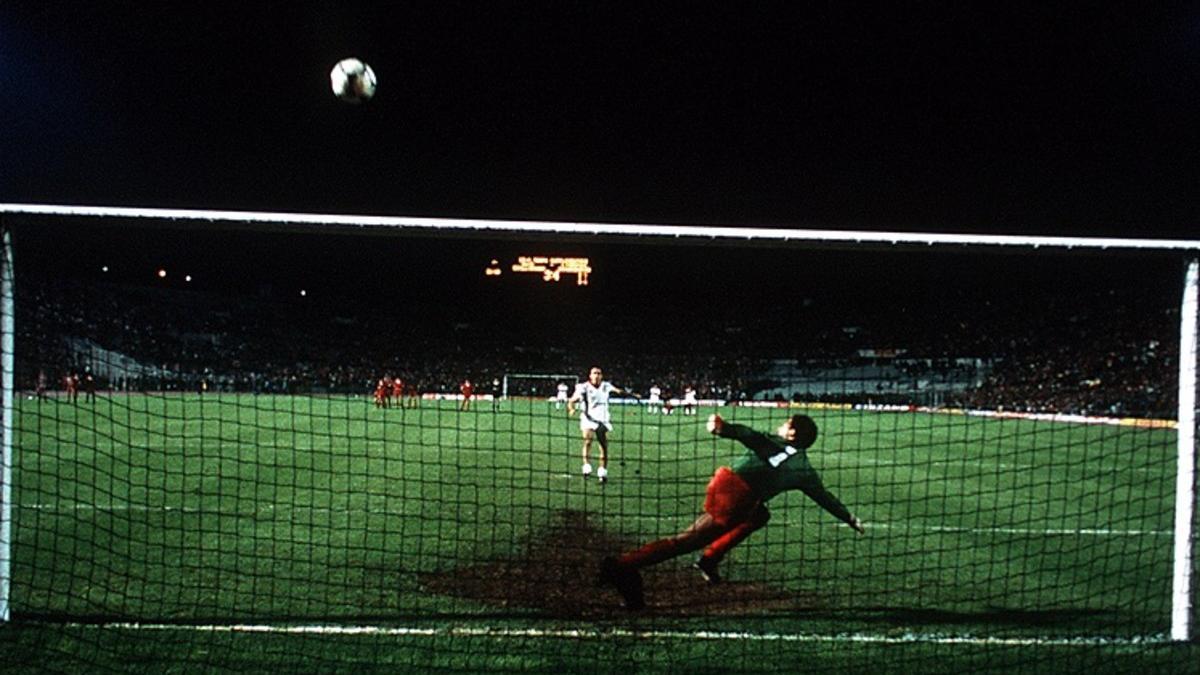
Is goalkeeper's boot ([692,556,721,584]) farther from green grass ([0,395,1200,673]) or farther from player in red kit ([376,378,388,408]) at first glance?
player in red kit ([376,378,388,408])

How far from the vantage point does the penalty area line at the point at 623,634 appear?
211 inches

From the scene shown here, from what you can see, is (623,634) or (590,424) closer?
(623,634)

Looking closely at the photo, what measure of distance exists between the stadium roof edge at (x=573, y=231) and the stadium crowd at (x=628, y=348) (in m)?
12.4

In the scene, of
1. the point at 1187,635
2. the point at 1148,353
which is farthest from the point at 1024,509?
the point at 1148,353

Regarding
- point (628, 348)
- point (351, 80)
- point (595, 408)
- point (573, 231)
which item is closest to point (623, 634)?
point (573, 231)

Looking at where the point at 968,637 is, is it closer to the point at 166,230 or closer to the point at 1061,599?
the point at 1061,599

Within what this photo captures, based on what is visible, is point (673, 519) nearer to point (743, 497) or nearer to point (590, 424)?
point (590, 424)

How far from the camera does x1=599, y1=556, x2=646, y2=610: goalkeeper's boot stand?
5.82 meters

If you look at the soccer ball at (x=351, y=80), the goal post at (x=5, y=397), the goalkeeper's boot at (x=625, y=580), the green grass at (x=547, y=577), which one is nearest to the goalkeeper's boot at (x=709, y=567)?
the green grass at (x=547, y=577)

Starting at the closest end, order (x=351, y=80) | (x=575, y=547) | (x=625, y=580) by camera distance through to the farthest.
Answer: (x=625, y=580) < (x=575, y=547) < (x=351, y=80)

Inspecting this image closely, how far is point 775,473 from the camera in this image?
595 centimetres

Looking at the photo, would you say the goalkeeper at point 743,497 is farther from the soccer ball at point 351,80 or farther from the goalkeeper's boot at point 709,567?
the soccer ball at point 351,80

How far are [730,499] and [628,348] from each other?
37.2 m

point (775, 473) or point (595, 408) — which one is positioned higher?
point (775, 473)
